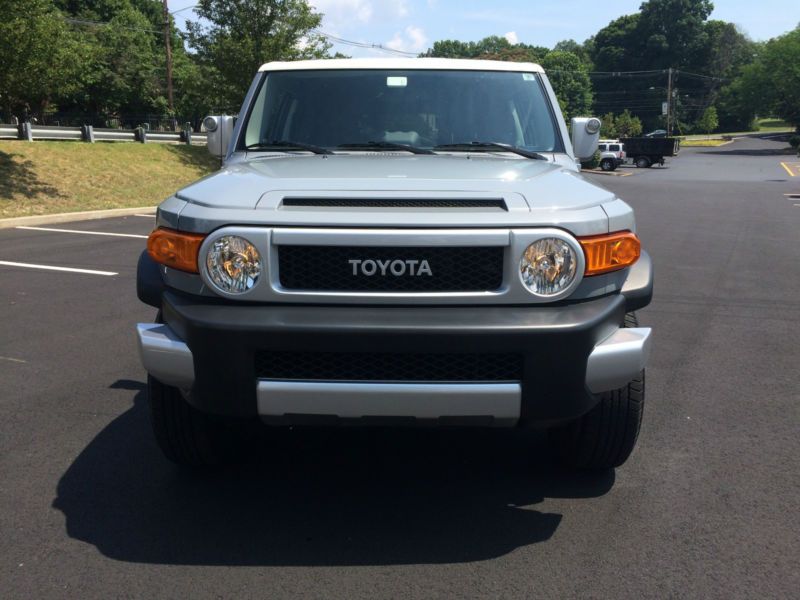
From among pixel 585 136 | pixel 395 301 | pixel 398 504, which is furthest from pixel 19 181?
pixel 395 301

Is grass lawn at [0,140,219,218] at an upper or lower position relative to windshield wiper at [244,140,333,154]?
lower

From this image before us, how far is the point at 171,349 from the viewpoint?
2930 millimetres

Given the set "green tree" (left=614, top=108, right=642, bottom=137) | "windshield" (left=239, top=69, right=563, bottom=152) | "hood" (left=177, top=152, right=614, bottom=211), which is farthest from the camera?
"green tree" (left=614, top=108, right=642, bottom=137)

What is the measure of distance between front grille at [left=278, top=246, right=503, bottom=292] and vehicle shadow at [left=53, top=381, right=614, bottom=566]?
101 cm

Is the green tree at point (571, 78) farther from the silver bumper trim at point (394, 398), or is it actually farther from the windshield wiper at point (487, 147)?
the silver bumper trim at point (394, 398)

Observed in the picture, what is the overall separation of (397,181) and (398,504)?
138 cm

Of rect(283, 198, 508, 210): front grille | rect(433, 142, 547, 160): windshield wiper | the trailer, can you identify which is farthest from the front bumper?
the trailer

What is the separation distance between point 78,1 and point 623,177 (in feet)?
143

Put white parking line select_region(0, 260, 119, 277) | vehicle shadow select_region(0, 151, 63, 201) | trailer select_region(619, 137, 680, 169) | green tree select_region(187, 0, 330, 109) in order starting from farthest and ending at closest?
1. trailer select_region(619, 137, 680, 169)
2. green tree select_region(187, 0, 330, 109)
3. vehicle shadow select_region(0, 151, 63, 201)
4. white parking line select_region(0, 260, 119, 277)

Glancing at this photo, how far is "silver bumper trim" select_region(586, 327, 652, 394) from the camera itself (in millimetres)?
2883

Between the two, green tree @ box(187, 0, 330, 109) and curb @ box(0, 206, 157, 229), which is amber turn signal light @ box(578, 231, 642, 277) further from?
green tree @ box(187, 0, 330, 109)

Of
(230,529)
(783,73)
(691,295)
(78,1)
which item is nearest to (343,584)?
(230,529)

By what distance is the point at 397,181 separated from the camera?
124 inches

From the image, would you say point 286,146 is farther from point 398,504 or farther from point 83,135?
point 83,135
